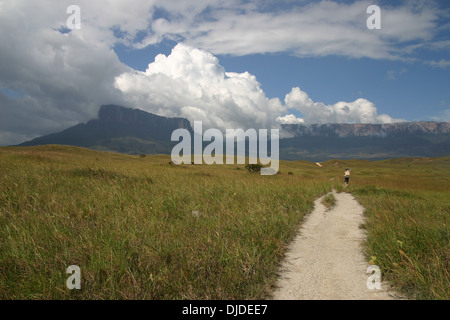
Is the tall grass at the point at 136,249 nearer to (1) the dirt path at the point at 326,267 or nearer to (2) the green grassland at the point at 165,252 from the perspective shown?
(2) the green grassland at the point at 165,252

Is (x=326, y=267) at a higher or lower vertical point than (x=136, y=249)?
lower

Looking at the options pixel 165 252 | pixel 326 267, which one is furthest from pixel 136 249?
pixel 326 267

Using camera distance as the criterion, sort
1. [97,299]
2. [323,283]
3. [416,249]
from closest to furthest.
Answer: [97,299]
[323,283]
[416,249]

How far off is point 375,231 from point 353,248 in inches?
38.8

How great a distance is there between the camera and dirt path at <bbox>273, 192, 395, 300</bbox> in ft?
12.5

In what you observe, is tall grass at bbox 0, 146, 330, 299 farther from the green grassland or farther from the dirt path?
the dirt path

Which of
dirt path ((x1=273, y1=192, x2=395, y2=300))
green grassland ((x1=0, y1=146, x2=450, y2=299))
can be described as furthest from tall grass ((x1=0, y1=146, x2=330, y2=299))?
dirt path ((x1=273, y1=192, x2=395, y2=300))

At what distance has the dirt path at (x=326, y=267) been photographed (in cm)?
380

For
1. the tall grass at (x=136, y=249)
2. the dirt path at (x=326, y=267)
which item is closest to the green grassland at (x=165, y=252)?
the tall grass at (x=136, y=249)

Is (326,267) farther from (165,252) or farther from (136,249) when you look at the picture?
(136,249)

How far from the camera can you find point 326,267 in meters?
4.79
